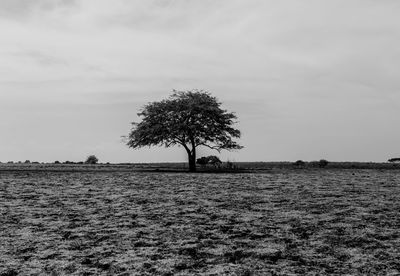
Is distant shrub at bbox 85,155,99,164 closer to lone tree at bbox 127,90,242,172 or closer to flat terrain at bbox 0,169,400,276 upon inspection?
lone tree at bbox 127,90,242,172

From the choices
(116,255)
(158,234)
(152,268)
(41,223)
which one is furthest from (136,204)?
(152,268)

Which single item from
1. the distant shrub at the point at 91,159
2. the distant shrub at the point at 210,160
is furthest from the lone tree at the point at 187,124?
the distant shrub at the point at 91,159

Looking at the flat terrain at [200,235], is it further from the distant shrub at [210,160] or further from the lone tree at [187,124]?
the distant shrub at [210,160]

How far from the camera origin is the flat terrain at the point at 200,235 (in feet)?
31.5

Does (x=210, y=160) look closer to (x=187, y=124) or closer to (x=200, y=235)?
(x=187, y=124)

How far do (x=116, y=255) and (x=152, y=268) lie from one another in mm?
1510

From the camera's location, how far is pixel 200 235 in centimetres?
1280

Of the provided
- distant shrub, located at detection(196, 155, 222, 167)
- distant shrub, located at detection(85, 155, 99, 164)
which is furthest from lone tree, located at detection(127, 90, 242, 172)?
distant shrub, located at detection(85, 155, 99, 164)

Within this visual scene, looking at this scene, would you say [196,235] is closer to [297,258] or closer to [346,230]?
[297,258]

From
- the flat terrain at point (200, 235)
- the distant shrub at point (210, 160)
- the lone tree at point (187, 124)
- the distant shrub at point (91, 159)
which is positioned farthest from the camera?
the distant shrub at point (91, 159)

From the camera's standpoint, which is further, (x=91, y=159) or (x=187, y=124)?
(x=91, y=159)

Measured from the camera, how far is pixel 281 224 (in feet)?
47.2

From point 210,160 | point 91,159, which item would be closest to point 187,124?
point 210,160

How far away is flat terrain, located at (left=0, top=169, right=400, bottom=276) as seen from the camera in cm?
961
